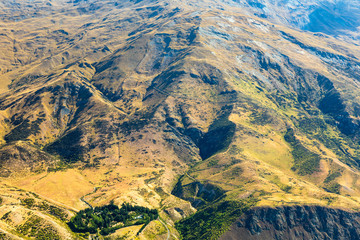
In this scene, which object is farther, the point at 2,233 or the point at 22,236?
the point at 22,236
